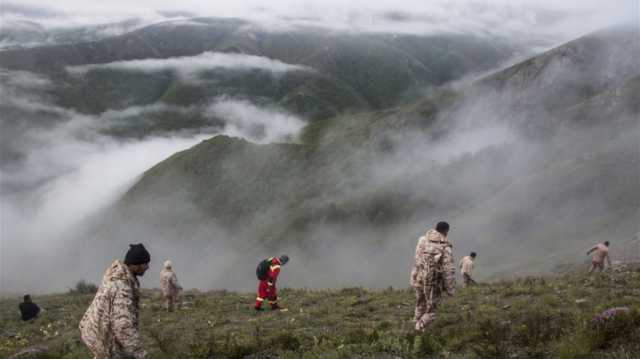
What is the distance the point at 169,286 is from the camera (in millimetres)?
25062

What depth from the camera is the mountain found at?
240ft

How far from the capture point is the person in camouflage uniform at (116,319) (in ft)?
27.3

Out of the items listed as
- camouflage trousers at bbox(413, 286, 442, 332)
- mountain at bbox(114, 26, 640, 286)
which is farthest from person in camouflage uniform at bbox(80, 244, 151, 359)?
mountain at bbox(114, 26, 640, 286)

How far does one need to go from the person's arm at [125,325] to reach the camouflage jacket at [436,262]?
6.46m

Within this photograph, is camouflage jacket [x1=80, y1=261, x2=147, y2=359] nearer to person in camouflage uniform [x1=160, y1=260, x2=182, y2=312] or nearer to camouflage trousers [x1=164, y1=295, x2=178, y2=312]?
person in camouflage uniform [x1=160, y1=260, x2=182, y2=312]

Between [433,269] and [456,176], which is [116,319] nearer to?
[433,269]

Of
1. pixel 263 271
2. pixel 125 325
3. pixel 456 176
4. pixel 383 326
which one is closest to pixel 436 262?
pixel 383 326

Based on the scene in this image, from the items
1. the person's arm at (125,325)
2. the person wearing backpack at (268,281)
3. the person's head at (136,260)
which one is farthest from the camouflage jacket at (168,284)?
the person's arm at (125,325)

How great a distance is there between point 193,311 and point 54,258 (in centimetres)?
17269

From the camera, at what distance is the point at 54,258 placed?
7101 inches

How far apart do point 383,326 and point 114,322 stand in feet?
28.6

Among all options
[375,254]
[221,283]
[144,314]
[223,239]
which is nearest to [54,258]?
[223,239]

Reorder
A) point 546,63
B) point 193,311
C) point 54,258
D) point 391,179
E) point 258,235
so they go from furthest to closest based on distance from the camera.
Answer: point 54,258
point 546,63
point 391,179
point 258,235
point 193,311

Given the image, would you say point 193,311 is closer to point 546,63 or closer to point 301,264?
point 301,264
